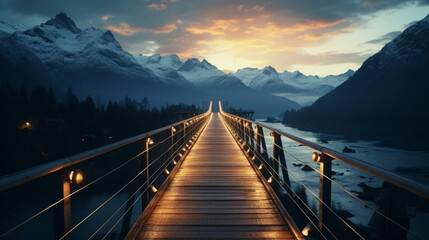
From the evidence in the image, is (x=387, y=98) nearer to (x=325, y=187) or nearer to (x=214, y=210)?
(x=214, y=210)

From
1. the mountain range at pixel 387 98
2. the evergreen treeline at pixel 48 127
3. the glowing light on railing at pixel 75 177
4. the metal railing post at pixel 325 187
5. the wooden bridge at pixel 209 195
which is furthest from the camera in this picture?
the mountain range at pixel 387 98

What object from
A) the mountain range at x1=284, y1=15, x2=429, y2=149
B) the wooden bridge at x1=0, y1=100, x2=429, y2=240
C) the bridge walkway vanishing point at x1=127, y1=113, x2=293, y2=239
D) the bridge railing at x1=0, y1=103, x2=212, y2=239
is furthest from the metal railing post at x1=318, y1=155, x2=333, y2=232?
the mountain range at x1=284, y1=15, x2=429, y2=149

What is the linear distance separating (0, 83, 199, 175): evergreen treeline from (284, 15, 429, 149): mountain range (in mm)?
83738

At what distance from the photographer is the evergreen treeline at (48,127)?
170 feet

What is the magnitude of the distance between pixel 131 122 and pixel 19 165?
29.0 metres

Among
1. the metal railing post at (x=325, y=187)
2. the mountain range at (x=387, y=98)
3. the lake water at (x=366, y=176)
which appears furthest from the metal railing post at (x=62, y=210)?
the mountain range at (x=387, y=98)

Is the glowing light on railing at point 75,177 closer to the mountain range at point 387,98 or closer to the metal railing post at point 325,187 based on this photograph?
the metal railing post at point 325,187

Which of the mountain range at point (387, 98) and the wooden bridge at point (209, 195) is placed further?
the mountain range at point (387, 98)

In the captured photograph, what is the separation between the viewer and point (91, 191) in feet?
126

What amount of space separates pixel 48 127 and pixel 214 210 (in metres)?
70.4

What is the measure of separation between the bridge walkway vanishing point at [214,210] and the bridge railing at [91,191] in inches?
11.8

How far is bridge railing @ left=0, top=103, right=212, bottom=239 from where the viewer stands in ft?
5.77

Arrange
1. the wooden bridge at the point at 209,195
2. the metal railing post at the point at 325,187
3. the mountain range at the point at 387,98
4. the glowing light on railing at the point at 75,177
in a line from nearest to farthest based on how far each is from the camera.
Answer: the wooden bridge at the point at 209,195 → the glowing light on railing at the point at 75,177 → the metal railing post at the point at 325,187 → the mountain range at the point at 387,98

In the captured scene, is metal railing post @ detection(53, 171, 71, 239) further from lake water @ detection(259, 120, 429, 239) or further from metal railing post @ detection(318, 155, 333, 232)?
lake water @ detection(259, 120, 429, 239)
